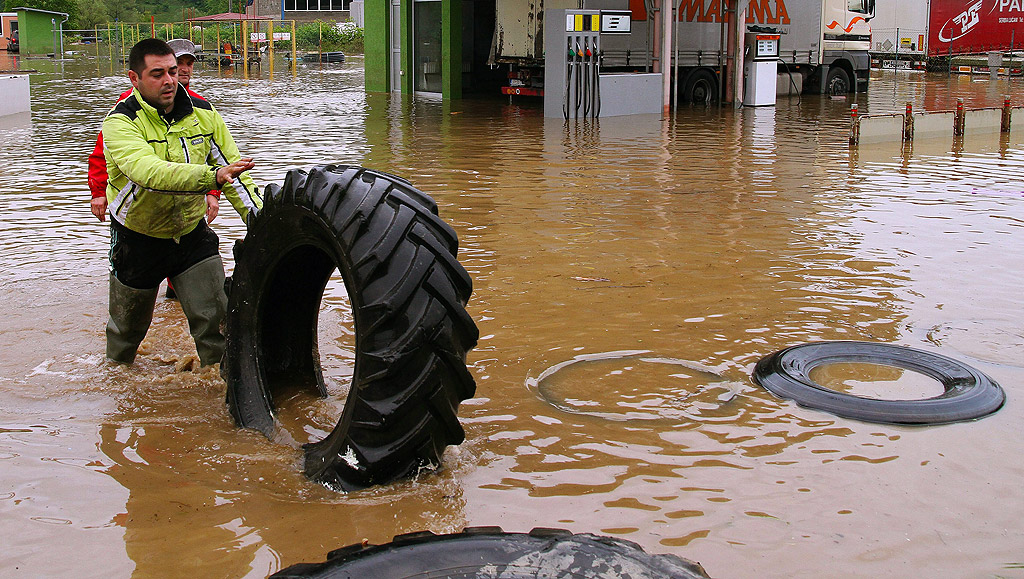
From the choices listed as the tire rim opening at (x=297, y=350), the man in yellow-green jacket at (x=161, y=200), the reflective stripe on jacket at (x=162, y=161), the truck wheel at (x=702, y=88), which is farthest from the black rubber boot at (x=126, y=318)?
the truck wheel at (x=702, y=88)

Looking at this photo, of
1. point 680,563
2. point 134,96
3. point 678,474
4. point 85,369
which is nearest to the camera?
point 680,563

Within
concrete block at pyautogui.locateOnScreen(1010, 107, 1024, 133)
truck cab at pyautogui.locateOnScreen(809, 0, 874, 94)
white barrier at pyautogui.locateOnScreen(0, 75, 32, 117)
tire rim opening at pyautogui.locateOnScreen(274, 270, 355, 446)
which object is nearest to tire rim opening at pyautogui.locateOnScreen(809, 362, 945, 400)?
tire rim opening at pyautogui.locateOnScreen(274, 270, 355, 446)

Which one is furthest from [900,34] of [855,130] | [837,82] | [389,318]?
[389,318]

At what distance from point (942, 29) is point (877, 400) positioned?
43557 mm

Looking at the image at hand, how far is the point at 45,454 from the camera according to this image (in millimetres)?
4082

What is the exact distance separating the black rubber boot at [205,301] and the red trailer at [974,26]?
42.8m

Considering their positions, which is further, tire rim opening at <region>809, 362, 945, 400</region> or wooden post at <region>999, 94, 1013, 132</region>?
wooden post at <region>999, 94, 1013, 132</region>

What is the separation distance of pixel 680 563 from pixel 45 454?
2.77 m

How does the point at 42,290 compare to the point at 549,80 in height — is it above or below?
below

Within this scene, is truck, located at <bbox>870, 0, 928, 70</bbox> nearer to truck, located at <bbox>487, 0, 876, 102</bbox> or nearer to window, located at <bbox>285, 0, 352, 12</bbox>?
truck, located at <bbox>487, 0, 876, 102</bbox>

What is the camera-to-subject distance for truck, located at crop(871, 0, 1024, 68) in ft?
135

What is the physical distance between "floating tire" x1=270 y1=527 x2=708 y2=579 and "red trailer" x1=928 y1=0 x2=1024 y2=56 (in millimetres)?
44186

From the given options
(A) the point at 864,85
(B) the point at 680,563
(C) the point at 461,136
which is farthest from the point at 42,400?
(A) the point at 864,85

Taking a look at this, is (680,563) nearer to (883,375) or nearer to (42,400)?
(883,375)
